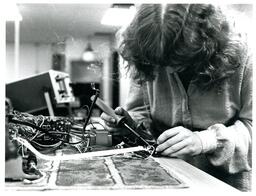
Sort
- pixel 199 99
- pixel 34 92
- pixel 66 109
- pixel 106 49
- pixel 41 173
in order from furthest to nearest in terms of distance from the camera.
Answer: pixel 66 109, pixel 34 92, pixel 106 49, pixel 199 99, pixel 41 173

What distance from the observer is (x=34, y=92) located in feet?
6.54

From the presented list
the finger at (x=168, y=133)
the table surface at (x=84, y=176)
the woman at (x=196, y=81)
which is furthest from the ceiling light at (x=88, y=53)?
the table surface at (x=84, y=176)

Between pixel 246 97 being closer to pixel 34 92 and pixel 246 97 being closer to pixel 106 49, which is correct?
pixel 106 49

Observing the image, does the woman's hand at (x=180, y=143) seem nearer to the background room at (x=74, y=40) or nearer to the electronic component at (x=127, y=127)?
the electronic component at (x=127, y=127)

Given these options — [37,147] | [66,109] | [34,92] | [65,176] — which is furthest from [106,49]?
[66,109]

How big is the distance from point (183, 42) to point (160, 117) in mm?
472

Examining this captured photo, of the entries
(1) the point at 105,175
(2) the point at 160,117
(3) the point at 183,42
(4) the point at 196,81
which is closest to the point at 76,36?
(2) the point at 160,117

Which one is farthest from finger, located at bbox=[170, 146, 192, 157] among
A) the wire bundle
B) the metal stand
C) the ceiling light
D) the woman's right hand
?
the ceiling light

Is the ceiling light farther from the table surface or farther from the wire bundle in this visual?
the table surface

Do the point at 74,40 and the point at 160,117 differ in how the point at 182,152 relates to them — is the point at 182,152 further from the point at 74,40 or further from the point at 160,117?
the point at 74,40

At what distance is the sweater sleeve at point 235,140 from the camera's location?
97cm

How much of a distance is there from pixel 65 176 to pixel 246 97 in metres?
0.67

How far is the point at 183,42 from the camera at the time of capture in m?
0.87

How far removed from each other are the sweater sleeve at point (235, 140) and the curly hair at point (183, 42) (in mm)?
104
